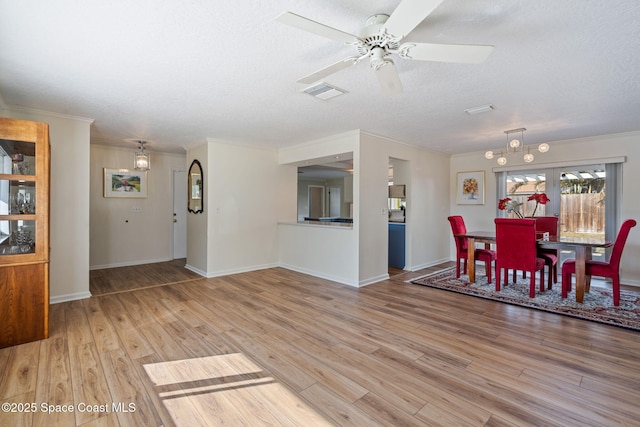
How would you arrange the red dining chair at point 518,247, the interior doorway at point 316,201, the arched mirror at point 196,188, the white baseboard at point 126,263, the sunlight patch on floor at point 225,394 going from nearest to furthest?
the sunlight patch on floor at point 225,394 < the red dining chair at point 518,247 < the arched mirror at point 196,188 < the white baseboard at point 126,263 < the interior doorway at point 316,201

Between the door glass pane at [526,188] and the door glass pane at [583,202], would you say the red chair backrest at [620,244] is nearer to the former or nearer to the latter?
the door glass pane at [583,202]

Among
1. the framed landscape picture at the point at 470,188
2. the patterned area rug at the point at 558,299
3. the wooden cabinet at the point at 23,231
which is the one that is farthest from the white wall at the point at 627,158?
the wooden cabinet at the point at 23,231

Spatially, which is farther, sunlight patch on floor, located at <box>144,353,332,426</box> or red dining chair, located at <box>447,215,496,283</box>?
red dining chair, located at <box>447,215,496,283</box>

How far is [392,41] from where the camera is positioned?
6.00 feet

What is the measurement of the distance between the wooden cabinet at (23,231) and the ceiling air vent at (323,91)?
2.46 meters

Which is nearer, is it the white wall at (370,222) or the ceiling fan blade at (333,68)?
the ceiling fan blade at (333,68)

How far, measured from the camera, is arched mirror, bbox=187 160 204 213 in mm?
5272

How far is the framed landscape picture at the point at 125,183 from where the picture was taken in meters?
5.82

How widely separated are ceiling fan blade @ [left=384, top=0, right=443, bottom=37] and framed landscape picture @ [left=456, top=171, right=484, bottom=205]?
526 centimetres

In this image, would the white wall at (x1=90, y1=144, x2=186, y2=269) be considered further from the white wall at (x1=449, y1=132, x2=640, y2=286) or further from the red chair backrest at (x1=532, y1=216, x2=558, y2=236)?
the white wall at (x1=449, y1=132, x2=640, y2=286)

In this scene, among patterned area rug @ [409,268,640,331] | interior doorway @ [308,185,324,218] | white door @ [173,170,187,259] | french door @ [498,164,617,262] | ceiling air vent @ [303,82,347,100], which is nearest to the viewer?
ceiling air vent @ [303,82,347,100]

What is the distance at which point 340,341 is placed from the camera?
2742 millimetres

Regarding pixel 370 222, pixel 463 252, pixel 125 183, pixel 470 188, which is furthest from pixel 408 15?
pixel 125 183

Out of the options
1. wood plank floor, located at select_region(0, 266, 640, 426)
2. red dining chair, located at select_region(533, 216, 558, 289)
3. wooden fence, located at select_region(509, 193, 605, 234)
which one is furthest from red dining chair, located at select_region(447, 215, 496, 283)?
wooden fence, located at select_region(509, 193, 605, 234)
